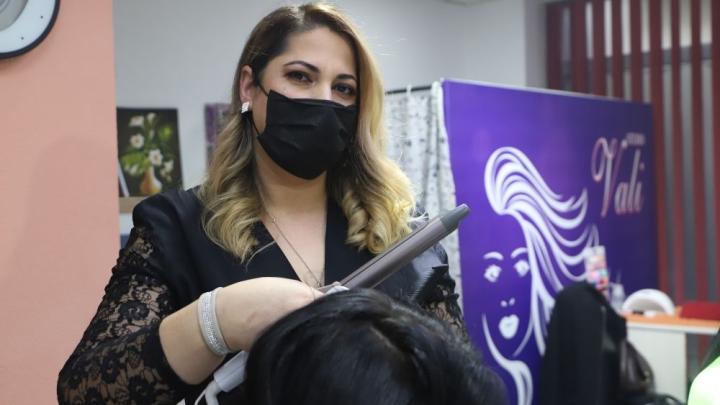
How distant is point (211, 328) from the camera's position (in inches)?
31.7

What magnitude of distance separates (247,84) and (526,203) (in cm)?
245

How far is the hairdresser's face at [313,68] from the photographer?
124 centimetres

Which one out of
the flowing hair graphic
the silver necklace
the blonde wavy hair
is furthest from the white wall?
the silver necklace

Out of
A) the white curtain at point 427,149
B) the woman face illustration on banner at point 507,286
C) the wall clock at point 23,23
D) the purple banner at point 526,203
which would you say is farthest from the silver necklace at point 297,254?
the woman face illustration on banner at point 507,286

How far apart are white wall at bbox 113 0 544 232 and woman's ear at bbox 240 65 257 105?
58.1 inches

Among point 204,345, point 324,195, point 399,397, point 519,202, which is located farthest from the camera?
point 519,202

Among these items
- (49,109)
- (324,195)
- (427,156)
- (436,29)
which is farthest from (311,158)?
(436,29)

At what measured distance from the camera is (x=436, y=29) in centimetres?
517

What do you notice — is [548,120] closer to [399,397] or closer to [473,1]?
[473,1]

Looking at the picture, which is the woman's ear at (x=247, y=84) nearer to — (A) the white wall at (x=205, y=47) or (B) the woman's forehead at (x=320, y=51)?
(B) the woman's forehead at (x=320, y=51)

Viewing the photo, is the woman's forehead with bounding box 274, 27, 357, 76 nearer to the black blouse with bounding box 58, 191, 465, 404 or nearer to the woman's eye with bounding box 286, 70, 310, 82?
the woman's eye with bounding box 286, 70, 310, 82

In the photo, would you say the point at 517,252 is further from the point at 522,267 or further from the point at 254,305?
the point at 254,305

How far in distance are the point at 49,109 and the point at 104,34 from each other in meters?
0.23

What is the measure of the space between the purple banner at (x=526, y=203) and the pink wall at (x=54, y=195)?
1.75 m
